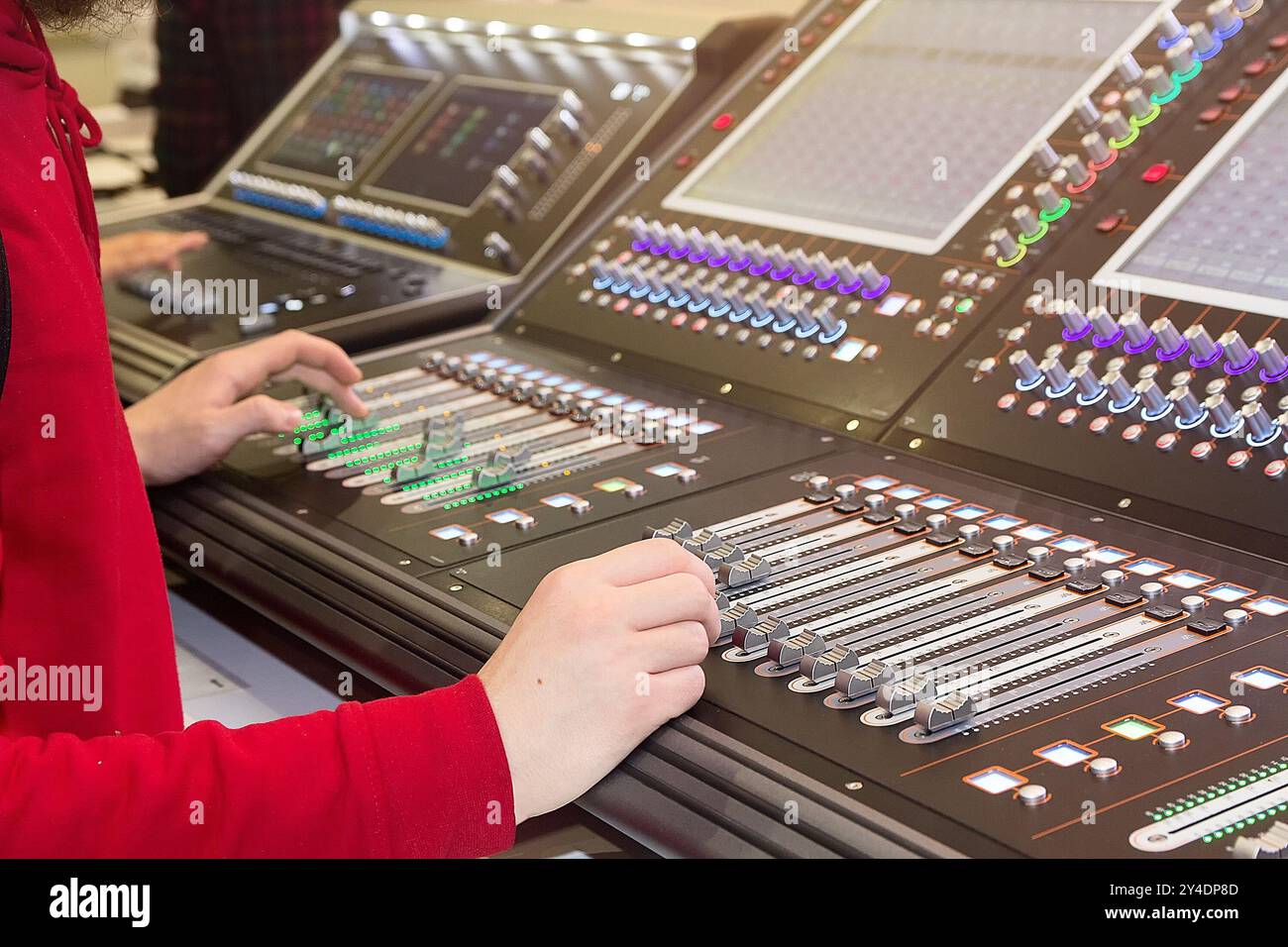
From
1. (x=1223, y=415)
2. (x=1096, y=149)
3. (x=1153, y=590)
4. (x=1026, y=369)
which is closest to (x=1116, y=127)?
(x=1096, y=149)

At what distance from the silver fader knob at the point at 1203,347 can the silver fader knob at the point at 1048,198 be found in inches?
12.3

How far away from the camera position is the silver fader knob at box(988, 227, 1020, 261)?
66.4 inches

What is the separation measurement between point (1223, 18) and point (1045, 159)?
25 centimetres

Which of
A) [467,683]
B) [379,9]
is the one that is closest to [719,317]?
[467,683]

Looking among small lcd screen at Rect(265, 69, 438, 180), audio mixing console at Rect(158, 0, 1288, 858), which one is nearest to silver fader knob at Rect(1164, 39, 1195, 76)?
audio mixing console at Rect(158, 0, 1288, 858)

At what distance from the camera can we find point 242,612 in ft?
5.65

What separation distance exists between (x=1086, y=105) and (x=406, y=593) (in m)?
0.99

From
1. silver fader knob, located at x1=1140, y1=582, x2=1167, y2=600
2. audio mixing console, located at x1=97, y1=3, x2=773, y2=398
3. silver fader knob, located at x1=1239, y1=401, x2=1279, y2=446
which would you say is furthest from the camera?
audio mixing console, located at x1=97, y1=3, x2=773, y2=398

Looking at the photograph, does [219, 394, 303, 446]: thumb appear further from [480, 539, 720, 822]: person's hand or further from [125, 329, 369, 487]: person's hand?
Result: [480, 539, 720, 822]: person's hand

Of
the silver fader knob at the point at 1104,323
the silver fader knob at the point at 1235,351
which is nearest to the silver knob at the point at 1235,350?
the silver fader knob at the point at 1235,351

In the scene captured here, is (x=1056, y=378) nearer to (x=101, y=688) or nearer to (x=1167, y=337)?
(x=1167, y=337)

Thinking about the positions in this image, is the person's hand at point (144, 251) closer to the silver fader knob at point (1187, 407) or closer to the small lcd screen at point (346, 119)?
the small lcd screen at point (346, 119)

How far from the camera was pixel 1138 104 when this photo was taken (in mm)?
1726

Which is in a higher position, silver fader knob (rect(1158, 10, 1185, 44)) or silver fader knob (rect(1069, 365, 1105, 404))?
silver fader knob (rect(1158, 10, 1185, 44))
